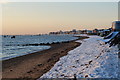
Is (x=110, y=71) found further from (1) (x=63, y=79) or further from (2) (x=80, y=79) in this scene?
(1) (x=63, y=79)

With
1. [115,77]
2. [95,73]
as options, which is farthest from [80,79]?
[115,77]

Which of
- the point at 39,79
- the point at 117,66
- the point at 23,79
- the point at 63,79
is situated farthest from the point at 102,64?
the point at 23,79

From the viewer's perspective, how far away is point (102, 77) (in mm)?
6488

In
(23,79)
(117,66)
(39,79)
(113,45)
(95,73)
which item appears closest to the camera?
(95,73)

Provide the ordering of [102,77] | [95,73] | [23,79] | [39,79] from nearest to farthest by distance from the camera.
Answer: [102,77]
[95,73]
[39,79]
[23,79]

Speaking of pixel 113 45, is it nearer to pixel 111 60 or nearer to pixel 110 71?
pixel 111 60

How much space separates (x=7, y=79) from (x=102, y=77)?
6.71 meters

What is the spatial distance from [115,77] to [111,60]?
7.52ft

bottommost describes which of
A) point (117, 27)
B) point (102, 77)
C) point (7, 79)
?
point (7, 79)

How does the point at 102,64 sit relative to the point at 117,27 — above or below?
below

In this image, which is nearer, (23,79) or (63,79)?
(63,79)

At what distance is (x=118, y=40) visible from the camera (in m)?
13.5

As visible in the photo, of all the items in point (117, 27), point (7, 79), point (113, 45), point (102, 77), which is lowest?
point (7, 79)

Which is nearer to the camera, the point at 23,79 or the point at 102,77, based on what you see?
the point at 102,77
